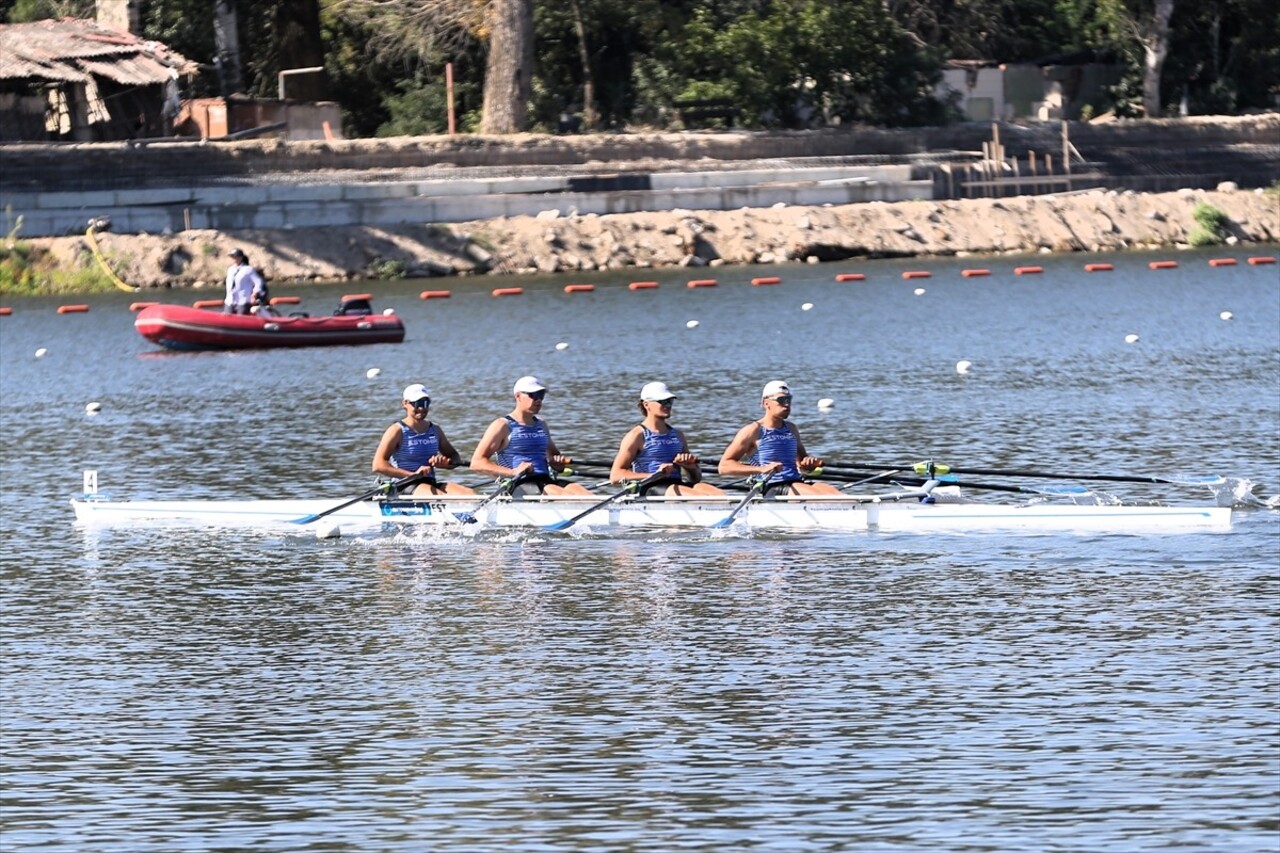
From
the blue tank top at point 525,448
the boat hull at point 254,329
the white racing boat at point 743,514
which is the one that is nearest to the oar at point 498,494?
the white racing boat at point 743,514

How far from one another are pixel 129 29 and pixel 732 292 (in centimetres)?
2402

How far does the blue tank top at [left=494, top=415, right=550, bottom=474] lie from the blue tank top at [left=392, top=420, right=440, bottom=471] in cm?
74

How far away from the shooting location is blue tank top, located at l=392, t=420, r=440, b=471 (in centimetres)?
2309

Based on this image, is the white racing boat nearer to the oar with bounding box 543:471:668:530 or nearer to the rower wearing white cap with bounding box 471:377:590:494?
the oar with bounding box 543:471:668:530

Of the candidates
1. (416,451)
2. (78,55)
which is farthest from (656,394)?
(78,55)

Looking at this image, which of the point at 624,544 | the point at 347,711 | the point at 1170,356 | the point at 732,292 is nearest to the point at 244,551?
the point at 624,544

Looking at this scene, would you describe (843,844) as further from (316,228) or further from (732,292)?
(316,228)

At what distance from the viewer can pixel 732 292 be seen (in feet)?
169

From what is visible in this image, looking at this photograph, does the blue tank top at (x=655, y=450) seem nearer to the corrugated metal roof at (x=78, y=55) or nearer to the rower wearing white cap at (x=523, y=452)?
the rower wearing white cap at (x=523, y=452)

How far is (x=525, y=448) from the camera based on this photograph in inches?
897

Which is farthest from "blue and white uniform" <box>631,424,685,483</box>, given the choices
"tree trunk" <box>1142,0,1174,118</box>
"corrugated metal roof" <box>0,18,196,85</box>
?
"tree trunk" <box>1142,0,1174,118</box>

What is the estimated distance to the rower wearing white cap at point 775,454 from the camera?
22.0 meters

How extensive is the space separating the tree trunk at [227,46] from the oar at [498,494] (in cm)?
4613

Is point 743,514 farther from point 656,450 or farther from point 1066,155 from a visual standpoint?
point 1066,155
